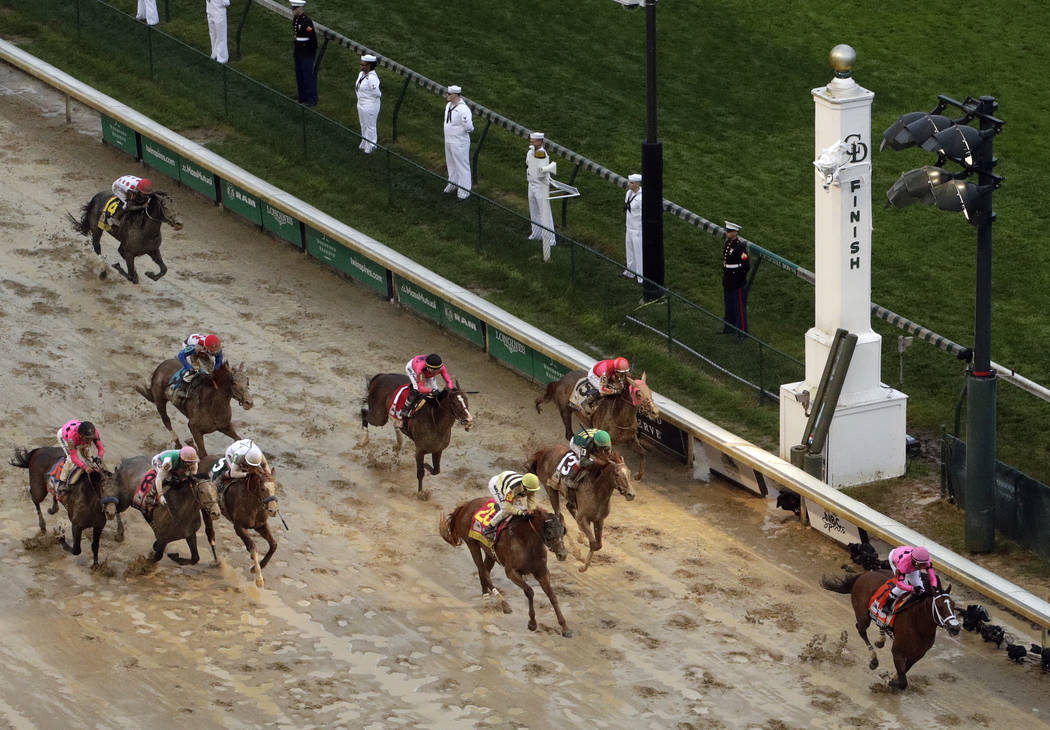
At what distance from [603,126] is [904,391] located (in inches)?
304

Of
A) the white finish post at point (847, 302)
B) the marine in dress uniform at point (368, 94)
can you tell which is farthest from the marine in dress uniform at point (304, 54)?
the white finish post at point (847, 302)

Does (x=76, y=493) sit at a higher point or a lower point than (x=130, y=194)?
lower

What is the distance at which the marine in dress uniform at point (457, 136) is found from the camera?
25984 millimetres

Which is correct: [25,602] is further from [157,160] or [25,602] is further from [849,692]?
[157,160]

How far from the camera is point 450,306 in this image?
77.9 feet

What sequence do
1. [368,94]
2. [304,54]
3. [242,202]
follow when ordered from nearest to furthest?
[242,202], [368,94], [304,54]

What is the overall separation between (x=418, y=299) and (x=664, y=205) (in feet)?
11.1

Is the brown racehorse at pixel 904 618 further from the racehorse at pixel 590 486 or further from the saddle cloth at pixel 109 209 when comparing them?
the saddle cloth at pixel 109 209

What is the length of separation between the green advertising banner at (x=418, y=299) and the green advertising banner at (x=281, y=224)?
178 cm

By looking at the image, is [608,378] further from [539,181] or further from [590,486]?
[539,181]

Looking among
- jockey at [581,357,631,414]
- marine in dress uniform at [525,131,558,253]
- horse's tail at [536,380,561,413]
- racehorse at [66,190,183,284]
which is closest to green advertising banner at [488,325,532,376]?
horse's tail at [536,380,561,413]

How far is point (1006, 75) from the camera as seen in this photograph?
3020 cm

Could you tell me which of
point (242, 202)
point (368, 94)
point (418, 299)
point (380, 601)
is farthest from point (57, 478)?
point (368, 94)

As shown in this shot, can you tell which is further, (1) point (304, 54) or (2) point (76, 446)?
(1) point (304, 54)
